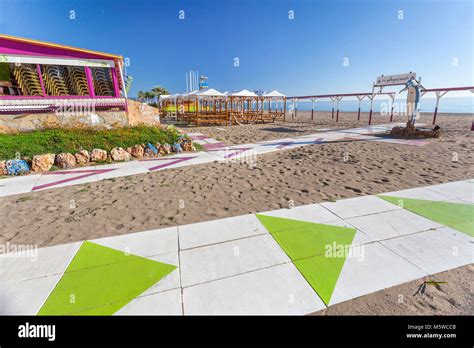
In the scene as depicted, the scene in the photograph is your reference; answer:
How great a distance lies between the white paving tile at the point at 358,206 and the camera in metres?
4.09

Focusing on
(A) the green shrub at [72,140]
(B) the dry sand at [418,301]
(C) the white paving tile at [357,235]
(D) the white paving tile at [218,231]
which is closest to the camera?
(B) the dry sand at [418,301]

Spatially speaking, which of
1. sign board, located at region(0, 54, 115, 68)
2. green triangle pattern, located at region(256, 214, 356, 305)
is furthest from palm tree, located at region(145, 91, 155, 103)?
green triangle pattern, located at region(256, 214, 356, 305)

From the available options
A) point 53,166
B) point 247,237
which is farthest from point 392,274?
point 53,166

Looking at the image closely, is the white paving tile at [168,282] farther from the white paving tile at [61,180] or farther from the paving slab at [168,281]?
the white paving tile at [61,180]

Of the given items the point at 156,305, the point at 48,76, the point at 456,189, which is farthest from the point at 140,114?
the point at 456,189

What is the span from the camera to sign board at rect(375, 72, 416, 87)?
13.2 meters

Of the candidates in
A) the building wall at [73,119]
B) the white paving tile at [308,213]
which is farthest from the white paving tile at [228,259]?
the building wall at [73,119]

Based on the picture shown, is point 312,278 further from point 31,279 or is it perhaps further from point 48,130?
point 48,130

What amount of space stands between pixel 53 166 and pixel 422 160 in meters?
12.4

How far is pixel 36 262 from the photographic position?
2.92 metres

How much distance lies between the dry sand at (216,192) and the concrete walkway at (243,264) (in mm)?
329

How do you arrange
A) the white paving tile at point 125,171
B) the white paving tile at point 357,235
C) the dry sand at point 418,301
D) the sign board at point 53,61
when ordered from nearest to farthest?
the dry sand at point 418,301 < the white paving tile at point 357,235 < the white paving tile at point 125,171 < the sign board at point 53,61
